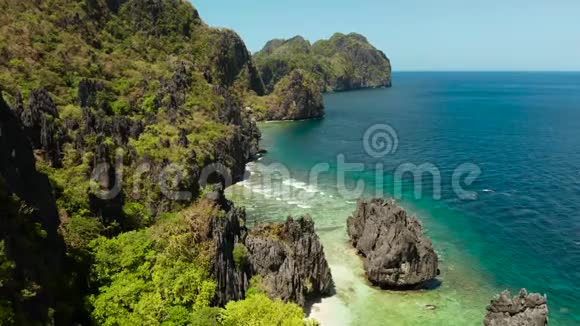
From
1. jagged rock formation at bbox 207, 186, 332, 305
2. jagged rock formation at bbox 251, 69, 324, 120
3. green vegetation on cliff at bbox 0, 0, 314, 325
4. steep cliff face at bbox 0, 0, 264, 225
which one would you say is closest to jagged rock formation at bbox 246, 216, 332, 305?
jagged rock formation at bbox 207, 186, 332, 305

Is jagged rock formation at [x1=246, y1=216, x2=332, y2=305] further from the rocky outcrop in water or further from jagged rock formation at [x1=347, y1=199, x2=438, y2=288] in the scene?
the rocky outcrop in water

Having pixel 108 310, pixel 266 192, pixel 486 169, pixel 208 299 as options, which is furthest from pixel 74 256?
pixel 486 169

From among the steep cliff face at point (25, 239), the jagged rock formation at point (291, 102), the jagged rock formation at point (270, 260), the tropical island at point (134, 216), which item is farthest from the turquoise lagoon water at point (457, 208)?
the jagged rock formation at point (291, 102)

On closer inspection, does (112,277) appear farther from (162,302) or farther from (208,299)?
(208,299)

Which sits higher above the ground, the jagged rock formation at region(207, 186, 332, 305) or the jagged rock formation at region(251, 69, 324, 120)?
the jagged rock formation at region(251, 69, 324, 120)

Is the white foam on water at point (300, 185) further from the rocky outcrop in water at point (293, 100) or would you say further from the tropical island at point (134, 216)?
the rocky outcrop in water at point (293, 100)
